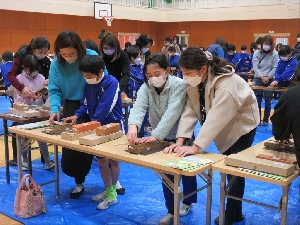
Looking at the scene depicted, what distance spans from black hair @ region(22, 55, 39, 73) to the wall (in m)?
9.66

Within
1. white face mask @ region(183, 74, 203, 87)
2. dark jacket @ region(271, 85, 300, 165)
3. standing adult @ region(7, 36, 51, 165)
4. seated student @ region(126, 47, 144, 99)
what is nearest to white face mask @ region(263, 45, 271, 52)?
seated student @ region(126, 47, 144, 99)

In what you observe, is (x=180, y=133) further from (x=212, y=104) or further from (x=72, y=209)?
(x=72, y=209)

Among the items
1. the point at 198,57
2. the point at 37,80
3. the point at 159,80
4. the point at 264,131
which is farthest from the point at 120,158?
the point at 264,131

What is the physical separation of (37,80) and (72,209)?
5.32 ft

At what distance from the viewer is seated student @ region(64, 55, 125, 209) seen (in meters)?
3.02

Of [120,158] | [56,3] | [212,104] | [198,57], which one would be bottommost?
[120,158]

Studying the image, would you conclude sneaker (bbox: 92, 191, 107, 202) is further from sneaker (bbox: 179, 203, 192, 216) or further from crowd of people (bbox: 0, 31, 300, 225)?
sneaker (bbox: 179, 203, 192, 216)

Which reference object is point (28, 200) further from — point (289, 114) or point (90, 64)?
point (289, 114)

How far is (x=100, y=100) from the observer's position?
10.3ft

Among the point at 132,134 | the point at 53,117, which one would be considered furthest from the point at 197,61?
the point at 53,117

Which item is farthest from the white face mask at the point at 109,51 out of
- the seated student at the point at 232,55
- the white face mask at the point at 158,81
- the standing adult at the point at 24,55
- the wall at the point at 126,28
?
the wall at the point at 126,28

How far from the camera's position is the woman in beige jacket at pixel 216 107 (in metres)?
2.42

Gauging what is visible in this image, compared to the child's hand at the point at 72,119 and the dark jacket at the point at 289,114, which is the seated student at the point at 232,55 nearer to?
the child's hand at the point at 72,119

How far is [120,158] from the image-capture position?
2.48 meters
